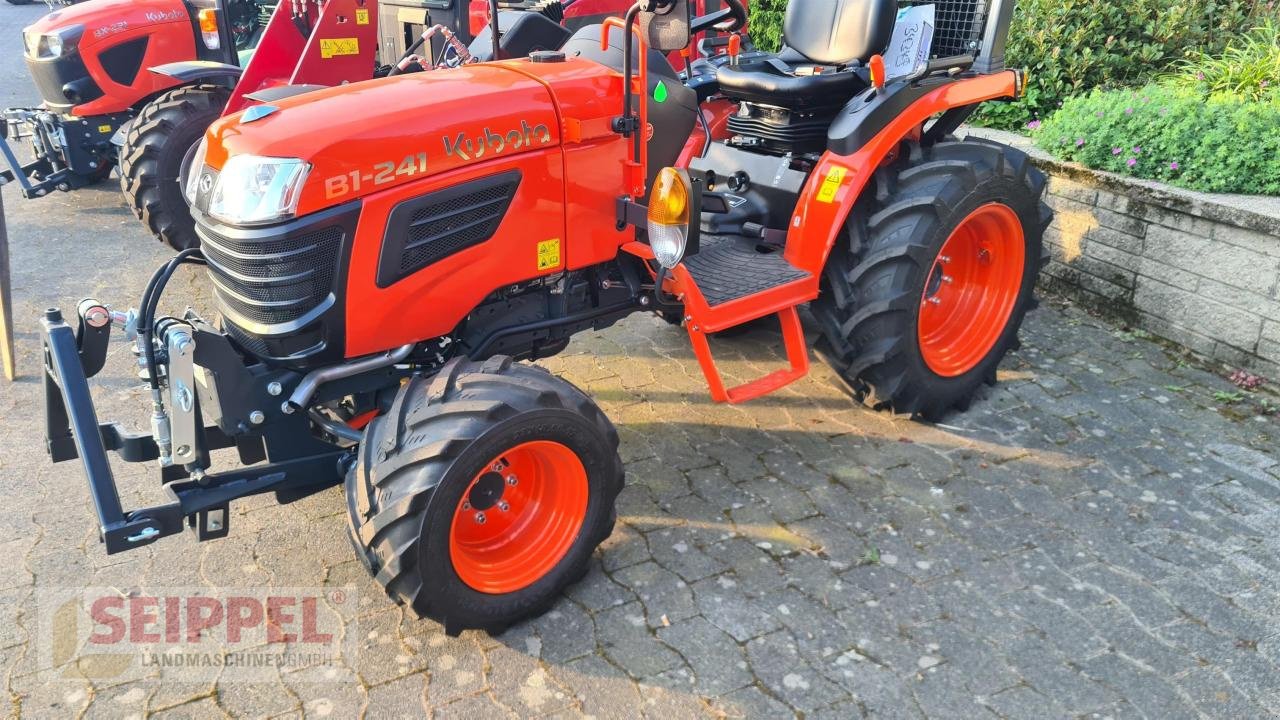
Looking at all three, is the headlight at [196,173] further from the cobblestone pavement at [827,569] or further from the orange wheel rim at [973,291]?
the orange wheel rim at [973,291]

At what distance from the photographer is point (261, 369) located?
2.66 metres

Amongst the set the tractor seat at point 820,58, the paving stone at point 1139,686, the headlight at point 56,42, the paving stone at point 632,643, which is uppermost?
the tractor seat at point 820,58

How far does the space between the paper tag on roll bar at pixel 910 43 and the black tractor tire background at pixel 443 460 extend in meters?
2.10

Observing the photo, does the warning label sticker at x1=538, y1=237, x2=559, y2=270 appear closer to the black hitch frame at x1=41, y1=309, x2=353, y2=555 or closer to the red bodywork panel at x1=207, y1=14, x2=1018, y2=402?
the red bodywork panel at x1=207, y1=14, x2=1018, y2=402

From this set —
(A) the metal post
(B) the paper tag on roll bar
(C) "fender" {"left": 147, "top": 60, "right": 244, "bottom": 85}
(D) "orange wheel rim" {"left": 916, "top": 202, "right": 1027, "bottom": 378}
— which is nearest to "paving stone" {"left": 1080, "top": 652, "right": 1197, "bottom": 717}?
(D) "orange wheel rim" {"left": 916, "top": 202, "right": 1027, "bottom": 378}

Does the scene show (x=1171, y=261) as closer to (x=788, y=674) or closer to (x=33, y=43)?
(x=788, y=674)

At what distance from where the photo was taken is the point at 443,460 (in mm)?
2396

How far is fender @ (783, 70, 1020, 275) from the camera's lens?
3.49 m

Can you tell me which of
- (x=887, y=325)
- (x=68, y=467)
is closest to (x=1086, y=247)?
(x=887, y=325)

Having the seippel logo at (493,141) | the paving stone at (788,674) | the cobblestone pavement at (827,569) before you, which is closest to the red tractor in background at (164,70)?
the cobblestone pavement at (827,569)

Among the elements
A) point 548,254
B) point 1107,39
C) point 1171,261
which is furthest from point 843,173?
point 1107,39

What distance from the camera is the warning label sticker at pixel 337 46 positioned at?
597cm

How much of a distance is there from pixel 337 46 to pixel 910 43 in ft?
12.4

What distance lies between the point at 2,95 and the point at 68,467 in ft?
31.2
